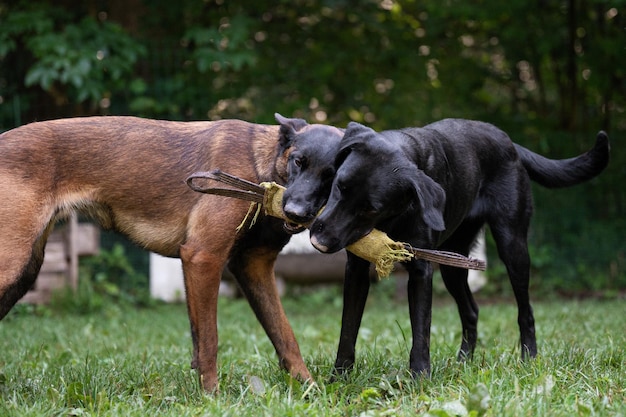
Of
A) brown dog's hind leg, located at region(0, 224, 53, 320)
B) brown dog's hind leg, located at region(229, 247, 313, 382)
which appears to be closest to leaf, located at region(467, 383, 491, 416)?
brown dog's hind leg, located at region(229, 247, 313, 382)

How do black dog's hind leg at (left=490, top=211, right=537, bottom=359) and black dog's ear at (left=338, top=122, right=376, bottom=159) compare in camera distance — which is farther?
black dog's hind leg at (left=490, top=211, right=537, bottom=359)

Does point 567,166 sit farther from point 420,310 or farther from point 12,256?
point 12,256

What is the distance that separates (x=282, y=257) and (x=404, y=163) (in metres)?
6.86

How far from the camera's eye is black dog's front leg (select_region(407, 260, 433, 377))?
3.92 meters

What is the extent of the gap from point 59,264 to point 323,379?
6.06 meters

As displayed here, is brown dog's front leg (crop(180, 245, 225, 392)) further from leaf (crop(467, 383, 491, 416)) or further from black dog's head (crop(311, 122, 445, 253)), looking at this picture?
leaf (crop(467, 383, 491, 416))

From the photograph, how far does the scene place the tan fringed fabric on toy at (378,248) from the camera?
3734 millimetres

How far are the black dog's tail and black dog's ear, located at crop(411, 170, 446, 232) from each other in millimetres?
1557

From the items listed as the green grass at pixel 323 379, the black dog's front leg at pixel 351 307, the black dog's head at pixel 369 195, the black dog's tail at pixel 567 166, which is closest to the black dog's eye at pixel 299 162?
the black dog's head at pixel 369 195

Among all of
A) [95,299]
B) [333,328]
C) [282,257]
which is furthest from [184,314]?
[333,328]

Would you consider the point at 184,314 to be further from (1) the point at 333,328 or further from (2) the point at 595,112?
(2) the point at 595,112

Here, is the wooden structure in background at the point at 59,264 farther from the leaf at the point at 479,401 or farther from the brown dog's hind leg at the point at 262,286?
the leaf at the point at 479,401

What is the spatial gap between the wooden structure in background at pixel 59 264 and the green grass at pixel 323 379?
8.81ft

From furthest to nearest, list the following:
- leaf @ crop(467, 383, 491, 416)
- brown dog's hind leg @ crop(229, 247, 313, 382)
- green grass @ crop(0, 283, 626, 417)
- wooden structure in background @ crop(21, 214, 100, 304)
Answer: wooden structure in background @ crop(21, 214, 100, 304), brown dog's hind leg @ crop(229, 247, 313, 382), green grass @ crop(0, 283, 626, 417), leaf @ crop(467, 383, 491, 416)
